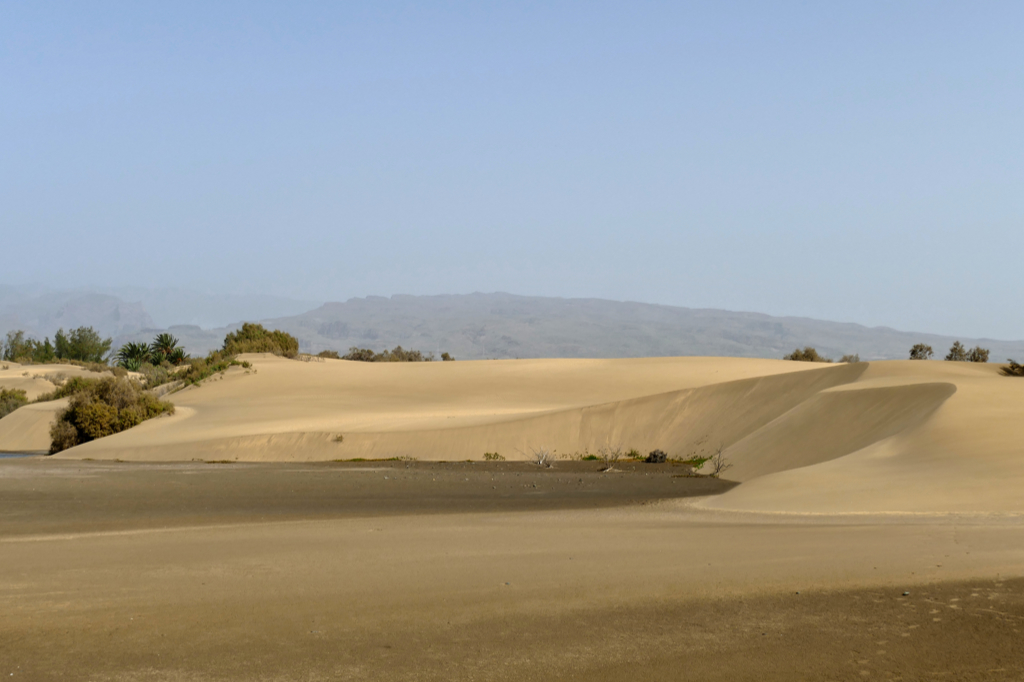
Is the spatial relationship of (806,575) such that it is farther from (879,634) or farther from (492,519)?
(492,519)

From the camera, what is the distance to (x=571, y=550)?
9.91 metres

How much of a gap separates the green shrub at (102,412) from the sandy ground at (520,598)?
2002 centimetres

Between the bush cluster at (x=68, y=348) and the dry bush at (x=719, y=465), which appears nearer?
the dry bush at (x=719, y=465)

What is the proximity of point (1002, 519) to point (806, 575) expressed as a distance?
375 centimetres

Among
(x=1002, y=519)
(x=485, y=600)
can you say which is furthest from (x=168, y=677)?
(x=1002, y=519)

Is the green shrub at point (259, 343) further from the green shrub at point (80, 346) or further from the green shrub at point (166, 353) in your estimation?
the green shrub at point (80, 346)

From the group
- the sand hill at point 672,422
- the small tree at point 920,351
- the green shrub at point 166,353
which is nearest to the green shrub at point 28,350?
the green shrub at point 166,353

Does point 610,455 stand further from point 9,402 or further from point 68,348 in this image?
point 68,348

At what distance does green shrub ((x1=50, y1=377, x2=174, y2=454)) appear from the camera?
1244 inches

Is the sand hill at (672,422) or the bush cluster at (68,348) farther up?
the bush cluster at (68,348)

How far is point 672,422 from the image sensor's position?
26.3 m

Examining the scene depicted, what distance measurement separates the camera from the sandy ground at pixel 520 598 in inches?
241

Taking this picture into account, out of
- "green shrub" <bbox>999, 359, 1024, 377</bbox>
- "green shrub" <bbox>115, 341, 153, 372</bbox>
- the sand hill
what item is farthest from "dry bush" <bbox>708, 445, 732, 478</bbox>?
"green shrub" <bbox>115, 341, 153, 372</bbox>

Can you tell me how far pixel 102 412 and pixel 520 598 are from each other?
28.0m
